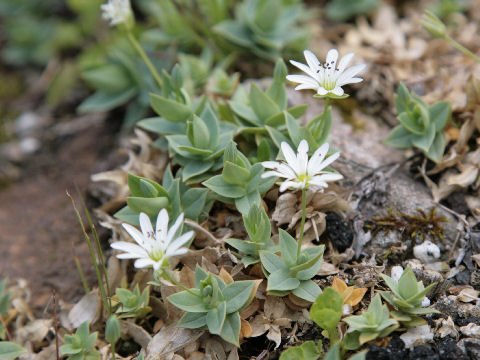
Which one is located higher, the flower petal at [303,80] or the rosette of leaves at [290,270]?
the flower petal at [303,80]

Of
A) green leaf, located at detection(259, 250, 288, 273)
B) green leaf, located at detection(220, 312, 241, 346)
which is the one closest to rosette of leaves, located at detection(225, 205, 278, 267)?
green leaf, located at detection(259, 250, 288, 273)

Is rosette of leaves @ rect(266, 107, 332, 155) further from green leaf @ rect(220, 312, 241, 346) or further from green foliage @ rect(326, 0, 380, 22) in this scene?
green foliage @ rect(326, 0, 380, 22)

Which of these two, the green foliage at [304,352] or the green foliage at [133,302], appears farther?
the green foliage at [133,302]

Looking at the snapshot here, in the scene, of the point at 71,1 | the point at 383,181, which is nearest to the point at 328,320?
the point at 383,181

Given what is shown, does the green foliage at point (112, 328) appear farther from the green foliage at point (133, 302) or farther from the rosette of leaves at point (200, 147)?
the rosette of leaves at point (200, 147)

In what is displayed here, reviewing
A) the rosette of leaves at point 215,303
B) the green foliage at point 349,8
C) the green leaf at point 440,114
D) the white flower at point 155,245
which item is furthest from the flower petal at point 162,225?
the green foliage at point 349,8

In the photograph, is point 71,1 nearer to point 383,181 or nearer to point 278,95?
point 278,95

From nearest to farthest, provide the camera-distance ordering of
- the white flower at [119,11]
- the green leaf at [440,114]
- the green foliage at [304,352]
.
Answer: the green foliage at [304,352]
the green leaf at [440,114]
the white flower at [119,11]
